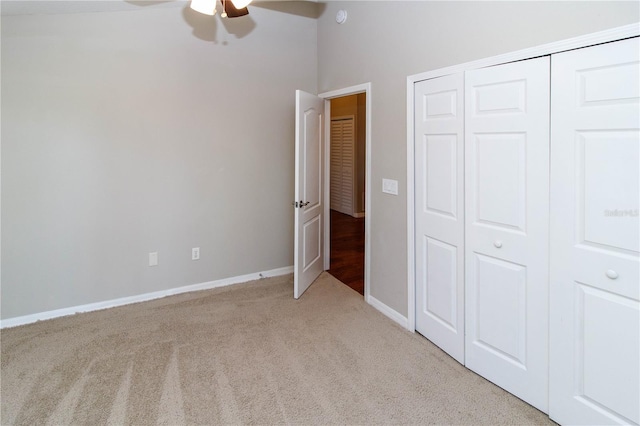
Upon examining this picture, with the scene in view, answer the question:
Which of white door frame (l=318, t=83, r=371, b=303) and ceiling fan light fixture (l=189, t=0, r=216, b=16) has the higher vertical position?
ceiling fan light fixture (l=189, t=0, r=216, b=16)

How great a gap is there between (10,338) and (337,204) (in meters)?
5.96

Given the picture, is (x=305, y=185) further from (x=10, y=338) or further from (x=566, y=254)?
(x=10, y=338)

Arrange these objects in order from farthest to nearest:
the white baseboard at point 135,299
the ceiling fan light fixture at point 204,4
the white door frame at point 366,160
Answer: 1. the white door frame at point 366,160
2. the white baseboard at point 135,299
3. the ceiling fan light fixture at point 204,4

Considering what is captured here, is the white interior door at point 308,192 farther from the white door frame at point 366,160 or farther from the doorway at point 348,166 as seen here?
the doorway at point 348,166

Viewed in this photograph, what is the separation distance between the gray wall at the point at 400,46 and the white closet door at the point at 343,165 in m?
3.53

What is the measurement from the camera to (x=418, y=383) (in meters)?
2.18

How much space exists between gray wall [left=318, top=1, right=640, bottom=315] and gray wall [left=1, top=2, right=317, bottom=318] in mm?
745

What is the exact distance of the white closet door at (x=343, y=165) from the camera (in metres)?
7.38

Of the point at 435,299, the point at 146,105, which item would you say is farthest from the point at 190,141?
the point at 435,299

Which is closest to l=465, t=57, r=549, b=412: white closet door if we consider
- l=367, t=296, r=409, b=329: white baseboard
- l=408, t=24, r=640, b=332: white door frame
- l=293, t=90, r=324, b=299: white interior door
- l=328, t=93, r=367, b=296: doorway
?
l=408, t=24, r=640, b=332: white door frame

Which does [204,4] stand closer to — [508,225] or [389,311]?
[508,225]

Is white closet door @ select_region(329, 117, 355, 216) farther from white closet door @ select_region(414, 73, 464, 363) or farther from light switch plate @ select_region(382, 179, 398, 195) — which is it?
white closet door @ select_region(414, 73, 464, 363)

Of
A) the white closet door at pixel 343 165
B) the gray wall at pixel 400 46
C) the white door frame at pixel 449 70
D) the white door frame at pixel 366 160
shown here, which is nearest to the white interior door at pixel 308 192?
the white door frame at pixel 366 160

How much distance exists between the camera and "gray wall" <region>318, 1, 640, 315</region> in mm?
1771
